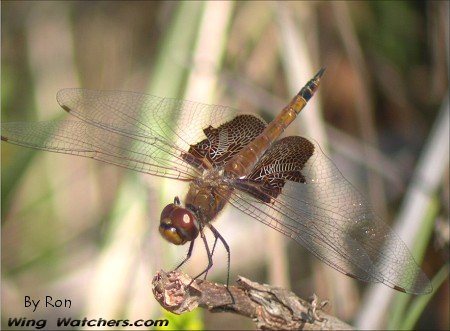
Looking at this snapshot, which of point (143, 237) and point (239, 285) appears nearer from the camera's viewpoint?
point (239, 285)

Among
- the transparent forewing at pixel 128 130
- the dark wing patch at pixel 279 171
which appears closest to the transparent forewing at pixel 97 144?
the transparent forewing at pixel 128 130

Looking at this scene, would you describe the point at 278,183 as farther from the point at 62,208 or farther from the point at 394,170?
the point at 62,208

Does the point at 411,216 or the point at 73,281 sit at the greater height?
the point at 411,216

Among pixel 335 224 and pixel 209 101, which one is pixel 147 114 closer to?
pixel 209 101

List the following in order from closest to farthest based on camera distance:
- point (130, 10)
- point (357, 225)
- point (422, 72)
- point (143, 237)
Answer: point (357, 225) → point (143, 237) → point (422, 72) → point (130, 10)

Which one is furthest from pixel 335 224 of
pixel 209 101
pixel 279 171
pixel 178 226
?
pixel 209 101

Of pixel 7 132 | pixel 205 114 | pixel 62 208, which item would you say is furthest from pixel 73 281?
pixel 205 114

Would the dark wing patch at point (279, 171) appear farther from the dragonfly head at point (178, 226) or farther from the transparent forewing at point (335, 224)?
the dragonfly head at point (178, 226)

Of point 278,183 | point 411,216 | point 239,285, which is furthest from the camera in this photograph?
point 411,216
